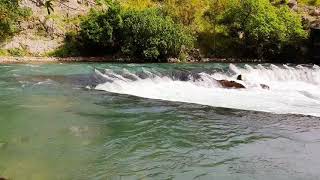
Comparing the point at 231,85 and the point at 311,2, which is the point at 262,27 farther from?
the point at 231,85

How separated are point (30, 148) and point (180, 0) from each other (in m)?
39.0

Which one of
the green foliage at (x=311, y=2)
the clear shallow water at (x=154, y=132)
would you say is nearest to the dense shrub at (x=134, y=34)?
the clear shallow water at (x=154, y=132)

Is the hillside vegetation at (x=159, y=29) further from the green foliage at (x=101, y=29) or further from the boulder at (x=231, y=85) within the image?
the boulder at (x=231, y=85)

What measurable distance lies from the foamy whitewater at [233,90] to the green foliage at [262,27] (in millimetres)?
17743

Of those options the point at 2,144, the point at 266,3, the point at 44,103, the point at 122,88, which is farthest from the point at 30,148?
the point at 266,3

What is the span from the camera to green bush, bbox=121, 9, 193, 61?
41875 millimetres

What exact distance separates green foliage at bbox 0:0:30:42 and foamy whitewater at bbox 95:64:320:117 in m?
17.7

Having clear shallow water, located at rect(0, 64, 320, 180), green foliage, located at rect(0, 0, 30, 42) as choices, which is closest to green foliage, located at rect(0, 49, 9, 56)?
green foliage, located at rect(0, 0, 30, 42)

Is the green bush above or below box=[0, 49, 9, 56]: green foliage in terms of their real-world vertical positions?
above

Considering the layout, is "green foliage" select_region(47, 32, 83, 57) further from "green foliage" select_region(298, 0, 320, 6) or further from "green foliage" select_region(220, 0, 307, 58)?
"green foliage" select_region(298, 0, 320, 6)

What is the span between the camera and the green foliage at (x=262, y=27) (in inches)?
1901

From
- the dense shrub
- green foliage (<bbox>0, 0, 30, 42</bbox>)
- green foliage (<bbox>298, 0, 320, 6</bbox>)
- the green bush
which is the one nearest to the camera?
green foliage (<bbox>0, 0, 30, 42</bbox>)

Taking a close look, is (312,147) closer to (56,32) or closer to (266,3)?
(56,32)

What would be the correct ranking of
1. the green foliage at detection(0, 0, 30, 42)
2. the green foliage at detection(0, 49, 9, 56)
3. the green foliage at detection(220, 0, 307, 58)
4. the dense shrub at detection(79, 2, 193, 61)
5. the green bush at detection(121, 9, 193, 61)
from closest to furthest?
1. the green foliage at detection(0, 49, 9, 56)
2. the green foliage at detection(0, 0, 30, 42)
3. the green bush at detection(121, 9, 193, 61)
4. the dense shrub at detection(79, 2, 193, 61)
5. the green foliage at detection(220, 0, 307, 58)
